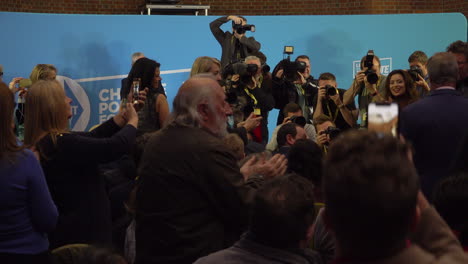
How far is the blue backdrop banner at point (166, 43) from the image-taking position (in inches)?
310

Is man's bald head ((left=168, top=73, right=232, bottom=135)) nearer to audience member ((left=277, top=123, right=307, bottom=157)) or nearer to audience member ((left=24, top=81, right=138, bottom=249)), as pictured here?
audience member ((left=24, top=81, right=138, bottom=249))

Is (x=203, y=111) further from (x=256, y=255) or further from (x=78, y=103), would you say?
(x=78, y=103)

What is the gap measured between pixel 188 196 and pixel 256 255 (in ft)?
1.78

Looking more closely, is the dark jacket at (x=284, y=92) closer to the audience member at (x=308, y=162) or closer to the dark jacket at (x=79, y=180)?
the dark jacket at (x=79, y=180)

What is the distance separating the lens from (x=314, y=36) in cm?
890

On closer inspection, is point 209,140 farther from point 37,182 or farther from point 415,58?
point 415,58

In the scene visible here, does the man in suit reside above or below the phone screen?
below

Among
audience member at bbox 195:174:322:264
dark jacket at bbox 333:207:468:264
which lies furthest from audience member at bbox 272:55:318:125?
dark jacket at bbox 333:207:468:264

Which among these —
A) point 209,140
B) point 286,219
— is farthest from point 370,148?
point 209,140

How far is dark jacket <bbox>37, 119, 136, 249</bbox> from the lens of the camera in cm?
307

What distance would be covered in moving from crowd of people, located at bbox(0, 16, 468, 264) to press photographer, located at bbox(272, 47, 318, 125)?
7.87ft

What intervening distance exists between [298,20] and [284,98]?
2458 millimetres

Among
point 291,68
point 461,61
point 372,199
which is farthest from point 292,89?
point 372,199

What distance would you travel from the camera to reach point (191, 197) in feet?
8.19
